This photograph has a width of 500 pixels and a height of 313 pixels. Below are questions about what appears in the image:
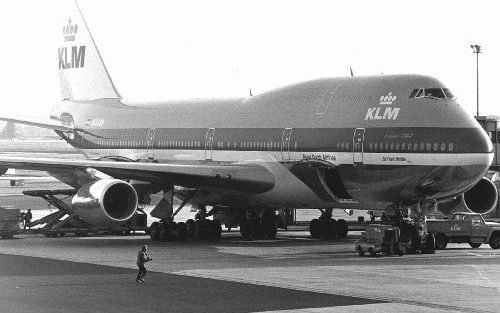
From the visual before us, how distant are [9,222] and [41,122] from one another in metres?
6.09

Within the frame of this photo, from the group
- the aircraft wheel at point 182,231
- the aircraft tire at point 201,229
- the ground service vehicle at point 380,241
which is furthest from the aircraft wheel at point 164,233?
the ground service vehicle at point 380,241

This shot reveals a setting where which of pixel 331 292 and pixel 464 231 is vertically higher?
pixel 464 231

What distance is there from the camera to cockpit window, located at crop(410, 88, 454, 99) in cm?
3816

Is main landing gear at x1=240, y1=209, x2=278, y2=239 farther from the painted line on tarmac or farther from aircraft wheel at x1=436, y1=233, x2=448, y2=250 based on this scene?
the painted line on tarmac

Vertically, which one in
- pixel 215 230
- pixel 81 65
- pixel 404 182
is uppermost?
pixel 81 65

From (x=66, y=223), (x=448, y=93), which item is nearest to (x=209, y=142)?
(x=66, y=223)

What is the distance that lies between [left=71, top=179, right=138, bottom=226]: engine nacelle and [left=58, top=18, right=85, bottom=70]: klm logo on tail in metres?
14.2

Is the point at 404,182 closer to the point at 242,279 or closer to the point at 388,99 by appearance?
the point at 388,99

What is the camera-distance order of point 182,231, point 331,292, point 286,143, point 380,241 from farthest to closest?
point 182,231, point 286,143, point 380,241, point 331,292

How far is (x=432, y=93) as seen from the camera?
38.2 metres

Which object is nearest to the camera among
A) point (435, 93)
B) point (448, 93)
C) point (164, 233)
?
point (435, 93)

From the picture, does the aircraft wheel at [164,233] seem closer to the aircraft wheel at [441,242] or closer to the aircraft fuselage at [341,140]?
the aircraft fuselage at [341,140]

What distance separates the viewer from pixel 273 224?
4662cm

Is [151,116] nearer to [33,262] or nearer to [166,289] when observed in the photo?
[33,262]
